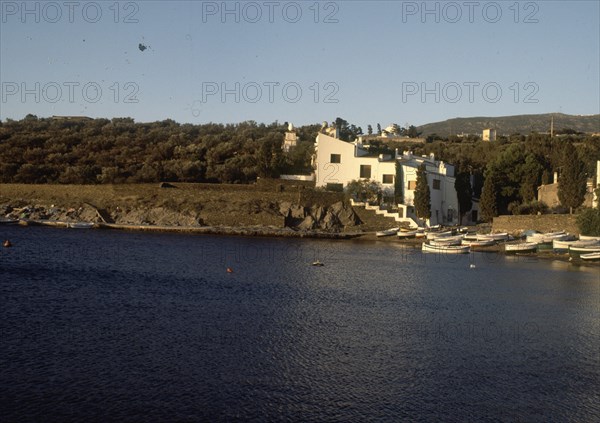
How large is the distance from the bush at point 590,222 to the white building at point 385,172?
46.5 feet

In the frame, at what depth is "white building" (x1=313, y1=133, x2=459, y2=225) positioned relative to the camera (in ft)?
191

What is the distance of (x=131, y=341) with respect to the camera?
677 inches

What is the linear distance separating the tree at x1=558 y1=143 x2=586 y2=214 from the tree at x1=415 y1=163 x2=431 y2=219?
10442 mm

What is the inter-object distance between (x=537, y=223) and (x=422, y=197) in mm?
9497

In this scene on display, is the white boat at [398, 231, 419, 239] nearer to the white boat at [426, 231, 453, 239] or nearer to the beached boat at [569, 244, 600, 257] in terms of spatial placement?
the white boat at [426, 231, 453, 239]

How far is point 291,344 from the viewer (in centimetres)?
1764

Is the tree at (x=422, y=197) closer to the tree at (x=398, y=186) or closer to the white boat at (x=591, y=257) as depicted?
the tree at (x=398, y=186)

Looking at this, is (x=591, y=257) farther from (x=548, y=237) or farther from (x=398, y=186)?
(x=398, y=186)

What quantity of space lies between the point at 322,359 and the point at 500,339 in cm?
607

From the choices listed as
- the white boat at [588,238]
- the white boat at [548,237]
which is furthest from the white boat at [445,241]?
the white boat at [588,238]

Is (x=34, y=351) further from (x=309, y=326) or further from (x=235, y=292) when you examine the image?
(x=235, y=292)

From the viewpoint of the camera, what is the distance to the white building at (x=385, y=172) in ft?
191

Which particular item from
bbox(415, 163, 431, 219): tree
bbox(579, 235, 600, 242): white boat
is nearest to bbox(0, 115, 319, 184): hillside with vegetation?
bbox(415, 163, 431, 219): tree

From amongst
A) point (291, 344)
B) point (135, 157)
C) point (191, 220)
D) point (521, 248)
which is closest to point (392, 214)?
point (521, 248)
